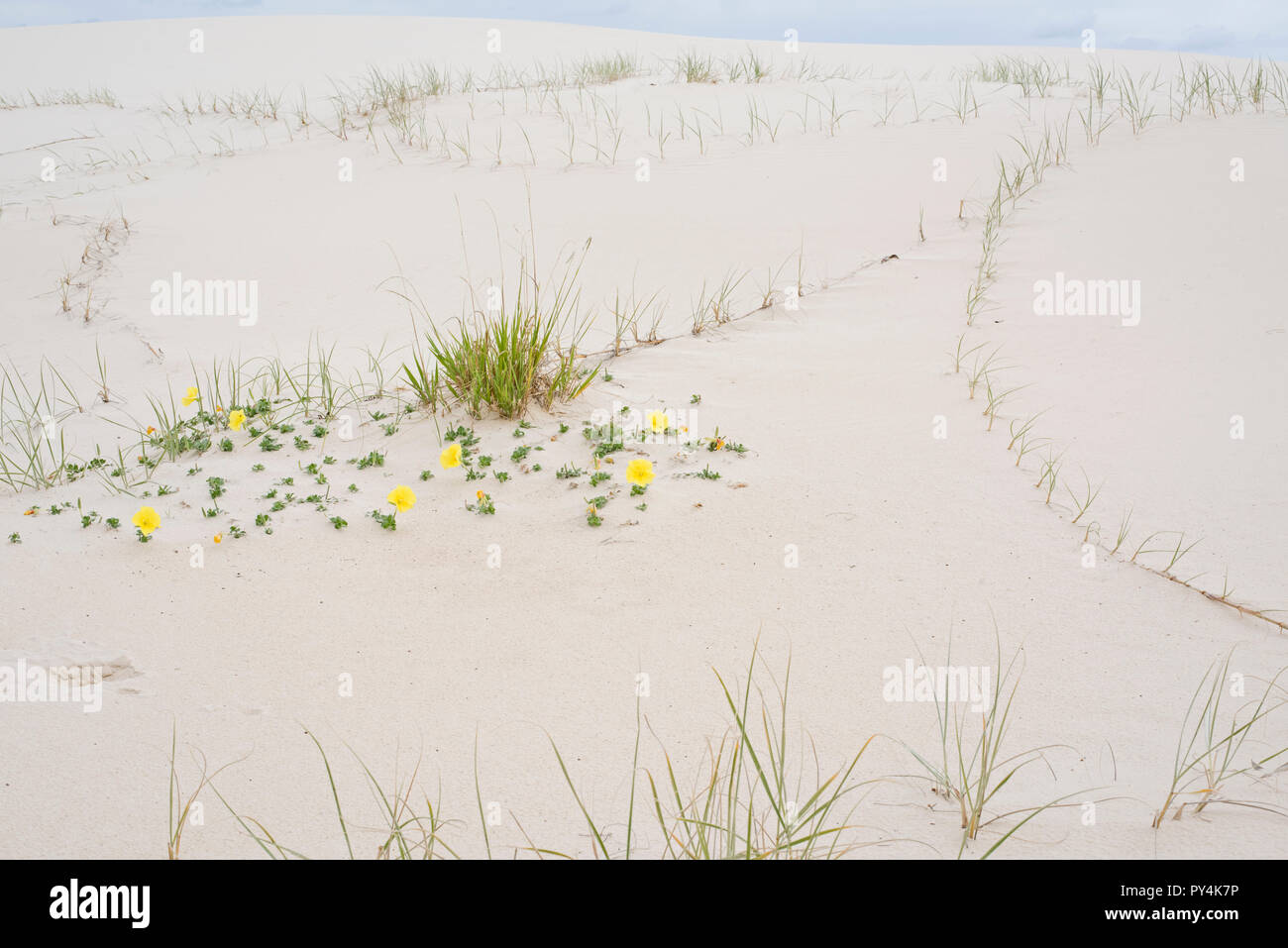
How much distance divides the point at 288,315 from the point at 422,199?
1.85 meters

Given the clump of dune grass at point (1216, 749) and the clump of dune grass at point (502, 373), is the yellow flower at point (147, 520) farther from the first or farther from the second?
the clump of dune grass at point (1216, 749)

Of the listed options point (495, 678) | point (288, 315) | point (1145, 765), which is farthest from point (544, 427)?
point (288, 315)

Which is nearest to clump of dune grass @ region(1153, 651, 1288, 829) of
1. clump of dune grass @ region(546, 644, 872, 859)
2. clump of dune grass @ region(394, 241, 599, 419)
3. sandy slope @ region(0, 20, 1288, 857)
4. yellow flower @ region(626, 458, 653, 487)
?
sandy slope @ region(0, 20, 1288, 857)

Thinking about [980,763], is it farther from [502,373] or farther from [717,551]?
[502,373]

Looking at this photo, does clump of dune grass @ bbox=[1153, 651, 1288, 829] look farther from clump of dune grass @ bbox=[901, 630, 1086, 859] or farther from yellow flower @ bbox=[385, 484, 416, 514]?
yellow flower @ bbox=[385, 484, 416, 514]

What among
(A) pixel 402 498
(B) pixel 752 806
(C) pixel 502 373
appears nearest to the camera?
(B) pixel 752 806

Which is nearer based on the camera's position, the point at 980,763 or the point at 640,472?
the point at 980,763

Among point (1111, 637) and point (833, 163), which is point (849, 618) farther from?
point (833, 163)

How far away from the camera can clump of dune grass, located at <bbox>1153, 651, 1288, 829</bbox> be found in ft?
5.04

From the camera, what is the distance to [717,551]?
98.7 inches

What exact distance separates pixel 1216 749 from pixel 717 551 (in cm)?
124

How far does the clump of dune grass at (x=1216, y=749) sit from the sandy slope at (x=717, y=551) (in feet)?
0.11

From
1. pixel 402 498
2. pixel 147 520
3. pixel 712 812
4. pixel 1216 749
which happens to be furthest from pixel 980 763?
pixel 147 520
